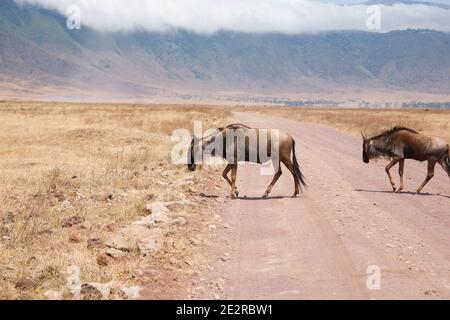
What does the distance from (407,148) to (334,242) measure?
7.27 meters

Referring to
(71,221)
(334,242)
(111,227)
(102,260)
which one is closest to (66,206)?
(71,221)

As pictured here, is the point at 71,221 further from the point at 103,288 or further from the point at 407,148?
the point at 407,148

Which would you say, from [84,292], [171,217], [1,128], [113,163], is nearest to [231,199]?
[171,217]

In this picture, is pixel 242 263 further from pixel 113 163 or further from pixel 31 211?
pixel 113 163

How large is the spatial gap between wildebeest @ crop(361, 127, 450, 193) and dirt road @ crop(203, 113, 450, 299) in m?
0.73

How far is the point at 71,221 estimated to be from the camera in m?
11.8

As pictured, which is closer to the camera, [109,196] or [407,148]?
[109,196]

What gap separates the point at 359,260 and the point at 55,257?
4701 millimetres

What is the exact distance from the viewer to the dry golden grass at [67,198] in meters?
8.22

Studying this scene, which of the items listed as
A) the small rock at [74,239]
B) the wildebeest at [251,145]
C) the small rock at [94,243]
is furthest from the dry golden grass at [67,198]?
the wildebeest at [251,145]

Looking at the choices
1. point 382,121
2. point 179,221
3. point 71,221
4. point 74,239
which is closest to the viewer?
point 74,239

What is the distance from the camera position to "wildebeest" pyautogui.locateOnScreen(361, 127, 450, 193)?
1566cm

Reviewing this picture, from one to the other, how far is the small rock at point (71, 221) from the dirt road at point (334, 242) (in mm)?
2951

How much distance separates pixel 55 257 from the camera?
914 cm
